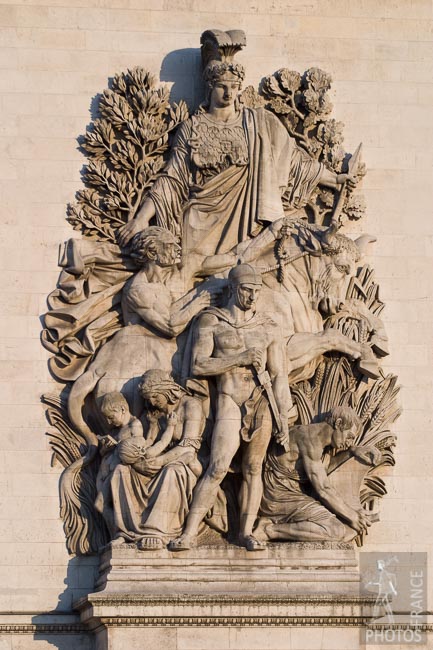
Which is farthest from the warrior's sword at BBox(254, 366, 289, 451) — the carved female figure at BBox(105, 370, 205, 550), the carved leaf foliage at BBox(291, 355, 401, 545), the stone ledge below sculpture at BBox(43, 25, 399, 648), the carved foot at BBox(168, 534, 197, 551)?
the carved foot at BBox(168, 534, 197, 551)

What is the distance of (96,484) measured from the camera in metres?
16.8

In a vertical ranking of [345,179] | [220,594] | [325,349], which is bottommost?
[220,594]

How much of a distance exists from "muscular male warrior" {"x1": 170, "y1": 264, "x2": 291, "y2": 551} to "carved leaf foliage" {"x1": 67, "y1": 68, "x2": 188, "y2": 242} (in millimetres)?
1242

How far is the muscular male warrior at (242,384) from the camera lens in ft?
54.3

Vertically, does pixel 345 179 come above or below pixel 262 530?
above

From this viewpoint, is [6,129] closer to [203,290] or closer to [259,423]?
[203,290]

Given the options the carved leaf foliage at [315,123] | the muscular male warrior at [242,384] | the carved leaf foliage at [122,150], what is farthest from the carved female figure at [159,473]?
the carved leaf foliage at [315,123]

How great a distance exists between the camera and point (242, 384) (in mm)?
16688

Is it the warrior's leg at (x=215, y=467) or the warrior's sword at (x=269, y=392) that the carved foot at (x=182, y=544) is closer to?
the warrior's leg at (x=215, y=467)

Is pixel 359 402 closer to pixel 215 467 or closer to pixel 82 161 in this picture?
pixel 215 467

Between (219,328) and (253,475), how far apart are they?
1.26 m

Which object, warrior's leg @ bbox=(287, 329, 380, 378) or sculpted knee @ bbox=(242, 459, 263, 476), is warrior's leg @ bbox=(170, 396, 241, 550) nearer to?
sculpted knee @ bbox=(242, 459, 263, 476)

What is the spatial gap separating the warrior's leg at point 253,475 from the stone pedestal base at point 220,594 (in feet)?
1.02

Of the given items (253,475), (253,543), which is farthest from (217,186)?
(253,543)
